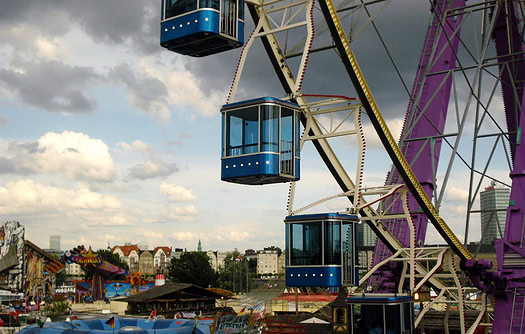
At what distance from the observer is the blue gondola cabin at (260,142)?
704 inches

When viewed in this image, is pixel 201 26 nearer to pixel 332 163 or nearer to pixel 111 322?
pixel 332 163

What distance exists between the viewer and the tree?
10212cm

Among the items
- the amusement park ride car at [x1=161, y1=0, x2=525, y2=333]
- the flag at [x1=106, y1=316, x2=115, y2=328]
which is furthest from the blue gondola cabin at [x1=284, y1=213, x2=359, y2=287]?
the flag at [x1=106, y1=316, x2=115, y2=328]

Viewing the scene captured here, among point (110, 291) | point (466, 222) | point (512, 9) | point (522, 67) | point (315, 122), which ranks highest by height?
point (512, 9)

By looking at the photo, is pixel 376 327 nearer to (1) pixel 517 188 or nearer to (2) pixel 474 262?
(2) pixel 474 262

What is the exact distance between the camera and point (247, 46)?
20.2 m

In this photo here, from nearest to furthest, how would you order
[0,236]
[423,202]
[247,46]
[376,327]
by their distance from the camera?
[247,46], [376,327], [423,202], [0,236]

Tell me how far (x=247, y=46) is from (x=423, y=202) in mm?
9677

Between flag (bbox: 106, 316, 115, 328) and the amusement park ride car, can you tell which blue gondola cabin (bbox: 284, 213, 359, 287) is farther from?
flag (bbox: 106, 316, 115, 328)

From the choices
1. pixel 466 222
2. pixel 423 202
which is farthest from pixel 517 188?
pixel 423 202

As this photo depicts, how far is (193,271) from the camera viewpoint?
10306 centimetres

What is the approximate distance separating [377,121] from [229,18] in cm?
691

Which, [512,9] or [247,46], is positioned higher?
[512,9]

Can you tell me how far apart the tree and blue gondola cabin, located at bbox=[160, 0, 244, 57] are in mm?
85733
